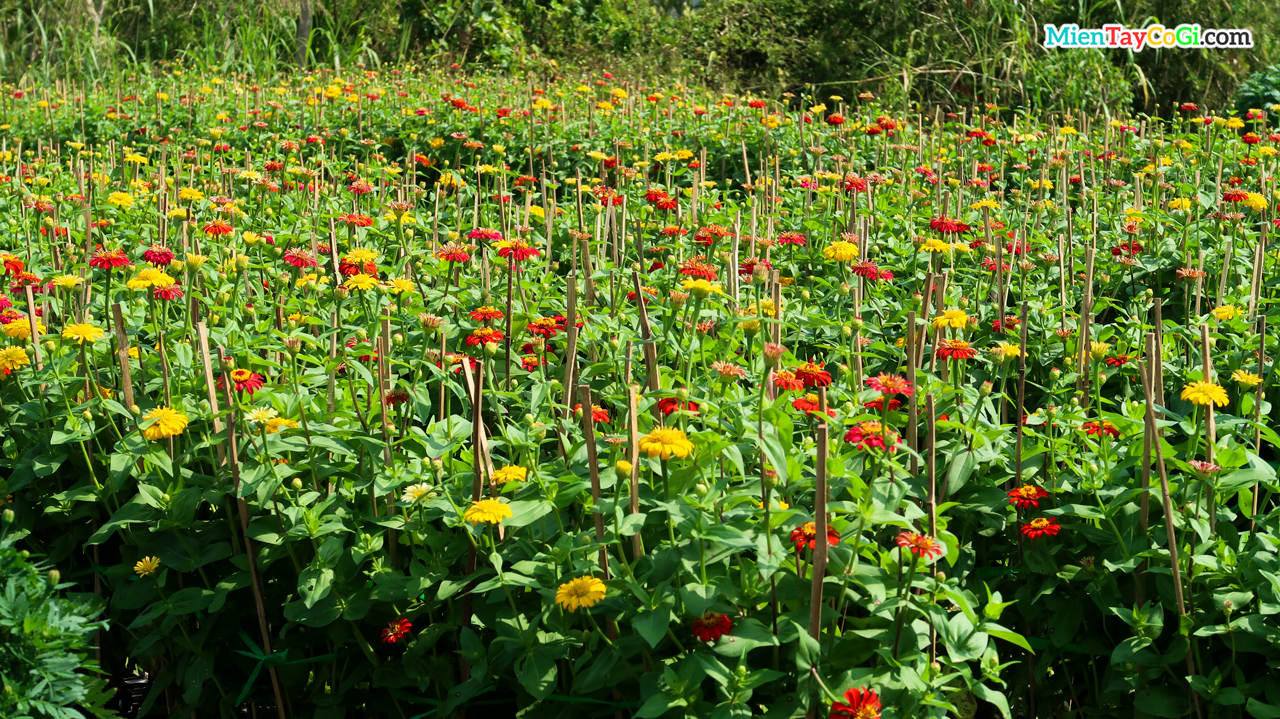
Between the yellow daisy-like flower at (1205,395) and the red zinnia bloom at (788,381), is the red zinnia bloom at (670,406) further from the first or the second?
the yellow daisy-like flower at (1205,395)

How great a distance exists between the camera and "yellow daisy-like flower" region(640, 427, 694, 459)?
1.68 m

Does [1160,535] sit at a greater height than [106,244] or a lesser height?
lesser

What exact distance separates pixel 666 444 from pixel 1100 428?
0.94 metres

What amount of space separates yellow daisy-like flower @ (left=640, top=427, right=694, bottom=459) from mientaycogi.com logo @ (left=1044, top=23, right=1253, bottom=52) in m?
9.35

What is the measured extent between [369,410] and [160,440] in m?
0.43

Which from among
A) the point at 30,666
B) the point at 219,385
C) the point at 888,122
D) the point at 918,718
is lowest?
the point at 918,718

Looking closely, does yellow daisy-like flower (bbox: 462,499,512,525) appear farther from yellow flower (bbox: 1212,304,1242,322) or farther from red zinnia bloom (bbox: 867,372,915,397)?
yellow flower (bbox: 1212,304,1242,322)

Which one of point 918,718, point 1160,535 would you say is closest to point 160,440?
point 918,718

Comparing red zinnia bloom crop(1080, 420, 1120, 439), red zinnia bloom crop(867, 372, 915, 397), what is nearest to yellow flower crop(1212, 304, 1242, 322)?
red zinnia bloom crop(1080, 420, 1120, 439)

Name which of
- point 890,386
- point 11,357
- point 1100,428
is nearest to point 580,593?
point 890,386

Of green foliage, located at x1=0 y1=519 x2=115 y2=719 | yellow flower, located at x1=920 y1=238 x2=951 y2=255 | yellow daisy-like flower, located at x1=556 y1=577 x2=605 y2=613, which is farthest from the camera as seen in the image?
yellow flower, located at x1=920 y1=238 x2=951 y2=255

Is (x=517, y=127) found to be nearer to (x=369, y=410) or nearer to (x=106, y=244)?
(x=106, y=244)

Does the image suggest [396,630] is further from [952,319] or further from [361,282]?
[952,319]

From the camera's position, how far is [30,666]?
61.8 inches
